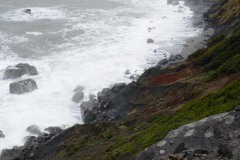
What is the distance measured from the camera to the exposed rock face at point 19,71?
1719 inches

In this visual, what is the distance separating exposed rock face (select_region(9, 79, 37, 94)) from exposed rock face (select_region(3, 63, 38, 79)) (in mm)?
3801

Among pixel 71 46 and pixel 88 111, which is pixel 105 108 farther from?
pixel 71 46

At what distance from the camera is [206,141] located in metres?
12.1

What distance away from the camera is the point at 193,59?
1426 inches

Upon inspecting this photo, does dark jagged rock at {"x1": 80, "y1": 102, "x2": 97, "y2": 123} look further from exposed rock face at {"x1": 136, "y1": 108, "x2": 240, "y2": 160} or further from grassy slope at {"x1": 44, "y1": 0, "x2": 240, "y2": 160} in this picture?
exposed rock face at {"x1": 136, "y1": 108, "x2": 240, "y2": 160}

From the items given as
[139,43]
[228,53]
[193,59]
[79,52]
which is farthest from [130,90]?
[139,43]

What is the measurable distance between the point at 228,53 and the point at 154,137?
15.0 metres

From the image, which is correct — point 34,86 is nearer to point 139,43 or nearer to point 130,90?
point 130,90

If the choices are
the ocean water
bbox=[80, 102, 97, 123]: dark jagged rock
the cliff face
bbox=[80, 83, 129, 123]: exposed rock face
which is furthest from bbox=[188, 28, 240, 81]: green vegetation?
the ocean water

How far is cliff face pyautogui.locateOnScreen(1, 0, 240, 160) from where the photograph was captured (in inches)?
487

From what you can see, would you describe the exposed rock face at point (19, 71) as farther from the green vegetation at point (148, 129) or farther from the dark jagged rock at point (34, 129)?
the green vegetation at point (148, 129)

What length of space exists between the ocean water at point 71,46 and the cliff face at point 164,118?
17.1 ft

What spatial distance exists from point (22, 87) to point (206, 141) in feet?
101

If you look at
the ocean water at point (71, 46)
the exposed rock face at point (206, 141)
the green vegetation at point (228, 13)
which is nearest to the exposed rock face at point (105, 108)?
the ocean water at point (71, 46)
